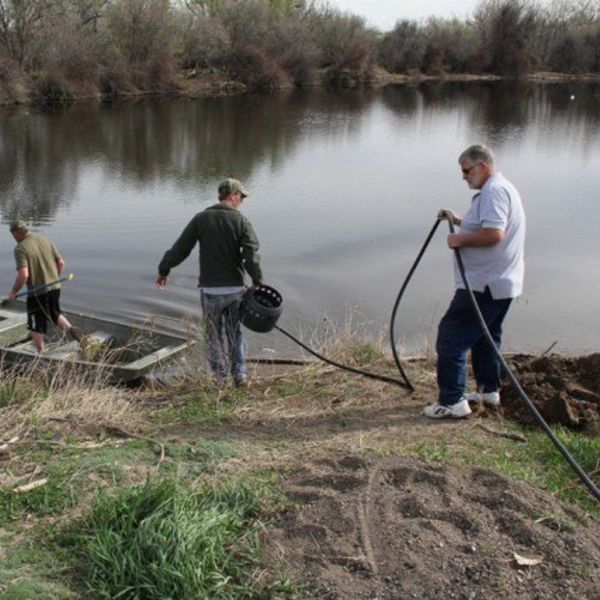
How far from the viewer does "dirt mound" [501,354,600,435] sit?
20.1 ft

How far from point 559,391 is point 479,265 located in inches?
59.4

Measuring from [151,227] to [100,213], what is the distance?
1973 millimetres

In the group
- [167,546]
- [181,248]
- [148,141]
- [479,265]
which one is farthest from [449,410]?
[148,141]

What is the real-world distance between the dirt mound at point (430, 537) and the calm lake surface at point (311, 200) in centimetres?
407

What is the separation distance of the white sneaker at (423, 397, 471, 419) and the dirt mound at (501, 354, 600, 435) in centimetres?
47

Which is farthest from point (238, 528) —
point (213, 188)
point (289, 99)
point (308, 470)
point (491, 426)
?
point (289, 99)

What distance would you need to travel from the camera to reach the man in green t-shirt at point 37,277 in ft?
29.2

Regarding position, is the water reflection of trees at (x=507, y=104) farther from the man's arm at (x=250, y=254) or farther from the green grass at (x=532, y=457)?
the green grass at (x=532, y=457)

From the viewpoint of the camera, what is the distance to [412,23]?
67.2 m

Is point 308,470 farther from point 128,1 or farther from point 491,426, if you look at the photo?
point 128,1

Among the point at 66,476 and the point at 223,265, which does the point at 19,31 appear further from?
the point at 66,476

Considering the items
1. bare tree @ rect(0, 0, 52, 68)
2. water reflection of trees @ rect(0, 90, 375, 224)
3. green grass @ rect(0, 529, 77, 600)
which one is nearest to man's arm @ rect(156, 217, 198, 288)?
green grass @ rect(0, 529, 77, 600)

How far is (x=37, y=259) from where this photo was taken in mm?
9094

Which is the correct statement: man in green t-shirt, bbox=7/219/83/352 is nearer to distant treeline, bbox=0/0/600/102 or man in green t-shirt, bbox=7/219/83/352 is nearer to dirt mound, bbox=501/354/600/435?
dirt mound, bbox=501/354/600/435
